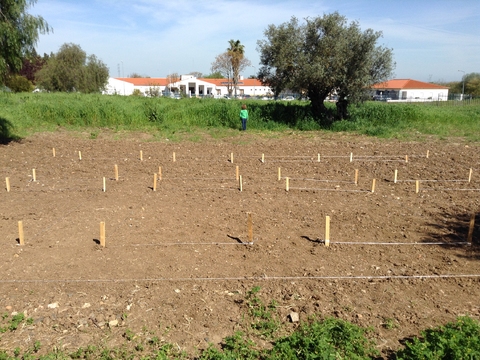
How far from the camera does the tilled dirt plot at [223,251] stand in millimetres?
4441

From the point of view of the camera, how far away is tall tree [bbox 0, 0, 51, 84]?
14.0 m

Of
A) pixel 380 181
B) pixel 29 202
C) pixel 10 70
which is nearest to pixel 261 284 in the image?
pixel 29 202

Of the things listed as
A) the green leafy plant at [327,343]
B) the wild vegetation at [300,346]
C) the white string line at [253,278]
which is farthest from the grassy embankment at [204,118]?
the green leafy plant at [327,343]

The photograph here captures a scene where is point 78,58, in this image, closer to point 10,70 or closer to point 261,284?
point 10,70

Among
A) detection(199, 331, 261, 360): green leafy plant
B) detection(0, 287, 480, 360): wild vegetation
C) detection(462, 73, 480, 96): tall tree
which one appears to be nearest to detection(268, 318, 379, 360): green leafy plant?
detection(0, 287, 480, 360): wild vegetation

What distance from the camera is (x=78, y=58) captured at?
41562 millimetres

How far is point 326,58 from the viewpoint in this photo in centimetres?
1906

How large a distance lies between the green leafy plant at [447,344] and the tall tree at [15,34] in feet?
48.4

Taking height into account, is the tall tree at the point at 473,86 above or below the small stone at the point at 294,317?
above

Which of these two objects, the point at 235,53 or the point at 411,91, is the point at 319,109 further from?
the point at 411,91

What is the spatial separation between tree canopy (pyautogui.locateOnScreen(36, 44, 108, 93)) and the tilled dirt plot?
32252mm

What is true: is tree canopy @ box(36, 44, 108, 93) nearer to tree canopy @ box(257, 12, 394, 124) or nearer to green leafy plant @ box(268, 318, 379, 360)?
tree canopy @ box(257, 12, 394, 124)

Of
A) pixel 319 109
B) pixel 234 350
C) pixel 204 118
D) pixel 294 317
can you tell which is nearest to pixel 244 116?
pixel 204 118

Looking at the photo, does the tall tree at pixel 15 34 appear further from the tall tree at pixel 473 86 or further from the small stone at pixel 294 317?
the tall tree at pixel 473 86
